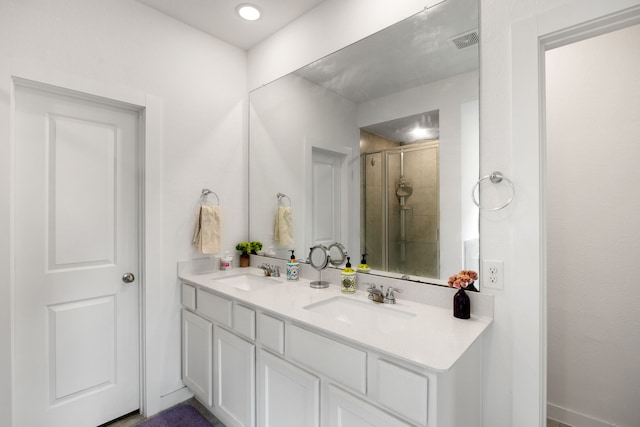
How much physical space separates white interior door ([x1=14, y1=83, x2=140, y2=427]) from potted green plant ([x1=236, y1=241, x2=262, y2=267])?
27.5 inches

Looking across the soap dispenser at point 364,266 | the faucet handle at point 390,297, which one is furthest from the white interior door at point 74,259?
the faucet handle at point 390,297

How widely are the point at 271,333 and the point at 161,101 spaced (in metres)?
1.64

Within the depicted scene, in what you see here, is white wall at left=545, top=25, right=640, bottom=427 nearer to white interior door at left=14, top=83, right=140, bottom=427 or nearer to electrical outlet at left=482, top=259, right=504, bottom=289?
electrical outlet at left=482, top=259, right=504, bottom=289

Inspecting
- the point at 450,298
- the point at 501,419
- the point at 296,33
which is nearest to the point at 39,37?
the point at 296,33

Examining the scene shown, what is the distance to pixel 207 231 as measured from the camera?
83.7 inches

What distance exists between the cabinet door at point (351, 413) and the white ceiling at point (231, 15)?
218 centimetres

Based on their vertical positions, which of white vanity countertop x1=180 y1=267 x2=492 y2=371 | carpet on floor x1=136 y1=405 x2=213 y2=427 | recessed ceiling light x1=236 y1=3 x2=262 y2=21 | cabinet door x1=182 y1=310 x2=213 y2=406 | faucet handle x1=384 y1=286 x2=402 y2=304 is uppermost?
recessed ceiling light x1=236 y1=3 x2=262 y2=21

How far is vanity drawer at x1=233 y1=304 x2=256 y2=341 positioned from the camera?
150 centimetres

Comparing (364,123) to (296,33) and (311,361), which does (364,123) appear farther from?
(311,361)

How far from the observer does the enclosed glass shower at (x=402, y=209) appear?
1.50m

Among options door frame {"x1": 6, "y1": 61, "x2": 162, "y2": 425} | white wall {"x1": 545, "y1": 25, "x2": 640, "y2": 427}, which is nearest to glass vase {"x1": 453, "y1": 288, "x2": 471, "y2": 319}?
white wall {"x1": 545, "y1": 25, "x2": 640, "y2": 427}

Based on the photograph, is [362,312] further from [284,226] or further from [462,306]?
[284,226]

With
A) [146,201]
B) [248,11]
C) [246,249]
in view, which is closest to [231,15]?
[248,11]

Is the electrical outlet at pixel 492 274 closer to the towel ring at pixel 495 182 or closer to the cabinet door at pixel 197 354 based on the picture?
the towel ring at pixel 495 182
